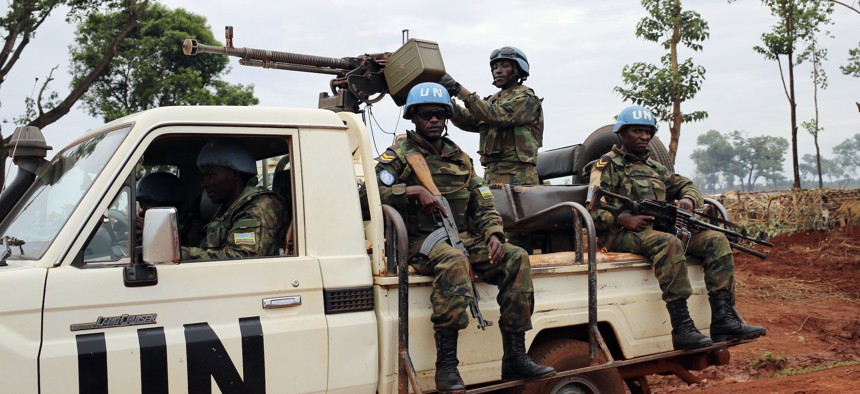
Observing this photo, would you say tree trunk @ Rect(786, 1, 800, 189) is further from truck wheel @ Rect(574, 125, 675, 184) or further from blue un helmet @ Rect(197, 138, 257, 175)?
blue un helmet @ Rect(197, 138, 257, 175)

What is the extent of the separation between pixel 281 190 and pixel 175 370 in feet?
3.98

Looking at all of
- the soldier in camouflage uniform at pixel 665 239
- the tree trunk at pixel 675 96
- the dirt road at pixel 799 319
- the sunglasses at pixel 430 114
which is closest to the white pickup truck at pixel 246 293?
the soldier in camouflage uniform at pixel 665 239

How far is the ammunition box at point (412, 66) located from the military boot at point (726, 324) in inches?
99.1

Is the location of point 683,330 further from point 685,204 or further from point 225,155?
point 225,155

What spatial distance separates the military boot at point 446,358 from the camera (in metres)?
3.97

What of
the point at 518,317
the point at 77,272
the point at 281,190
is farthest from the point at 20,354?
the point at 518,317

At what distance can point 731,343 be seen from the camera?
5219 millimetres

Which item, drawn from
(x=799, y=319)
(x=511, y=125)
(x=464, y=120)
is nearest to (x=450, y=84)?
(x=464, y=120)

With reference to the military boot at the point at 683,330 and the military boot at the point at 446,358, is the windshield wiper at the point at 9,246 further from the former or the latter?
the military boot at the point at 683,330


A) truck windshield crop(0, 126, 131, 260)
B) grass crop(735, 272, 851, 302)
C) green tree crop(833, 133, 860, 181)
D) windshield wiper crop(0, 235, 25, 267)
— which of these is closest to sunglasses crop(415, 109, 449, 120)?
truck windshield crop(0, 126, 131, 260)

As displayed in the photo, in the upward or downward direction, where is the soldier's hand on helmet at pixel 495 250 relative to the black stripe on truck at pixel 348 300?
upward

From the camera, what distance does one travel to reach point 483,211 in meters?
4.76

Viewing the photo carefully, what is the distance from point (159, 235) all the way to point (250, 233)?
71 cm

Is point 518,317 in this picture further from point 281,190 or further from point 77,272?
point 77,272
